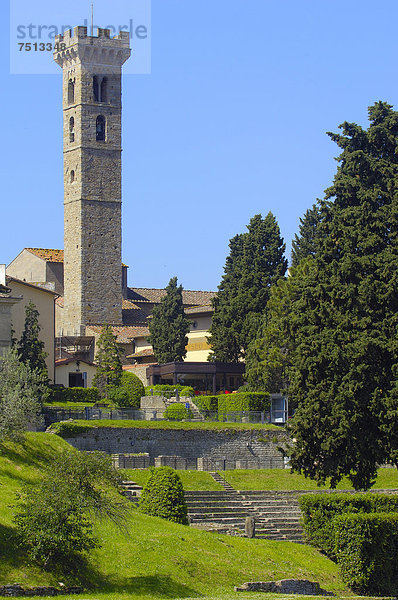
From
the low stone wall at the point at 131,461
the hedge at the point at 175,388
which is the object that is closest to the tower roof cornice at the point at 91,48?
the hedge at the point at 175,388

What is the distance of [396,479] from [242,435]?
8874 mm

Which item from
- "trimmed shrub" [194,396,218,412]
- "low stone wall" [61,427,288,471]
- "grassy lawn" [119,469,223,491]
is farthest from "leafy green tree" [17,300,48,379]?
"grassy lawn" [119,469,223,491]

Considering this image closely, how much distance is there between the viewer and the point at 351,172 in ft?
137

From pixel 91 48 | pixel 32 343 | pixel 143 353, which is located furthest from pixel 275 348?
pixel 91 48

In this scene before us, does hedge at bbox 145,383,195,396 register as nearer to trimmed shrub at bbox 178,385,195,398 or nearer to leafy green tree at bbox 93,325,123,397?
trimmed shrub at bbox 178,385,195,398

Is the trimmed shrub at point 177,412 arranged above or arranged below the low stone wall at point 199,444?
above

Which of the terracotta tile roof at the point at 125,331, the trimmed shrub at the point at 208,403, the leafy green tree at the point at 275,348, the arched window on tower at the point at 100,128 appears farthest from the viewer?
the arched window on tower at the point at 100,128

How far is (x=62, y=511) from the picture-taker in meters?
27.9

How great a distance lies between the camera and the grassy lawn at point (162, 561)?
2758cm

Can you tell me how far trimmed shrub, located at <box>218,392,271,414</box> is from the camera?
59219 millimetres

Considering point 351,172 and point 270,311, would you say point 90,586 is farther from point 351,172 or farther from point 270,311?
point 270,311

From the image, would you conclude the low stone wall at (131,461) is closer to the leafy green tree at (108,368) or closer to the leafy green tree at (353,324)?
the leafy green tree at (353,324)

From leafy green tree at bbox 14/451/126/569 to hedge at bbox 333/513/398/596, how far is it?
865 cm

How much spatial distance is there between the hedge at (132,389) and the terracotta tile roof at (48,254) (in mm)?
30465
